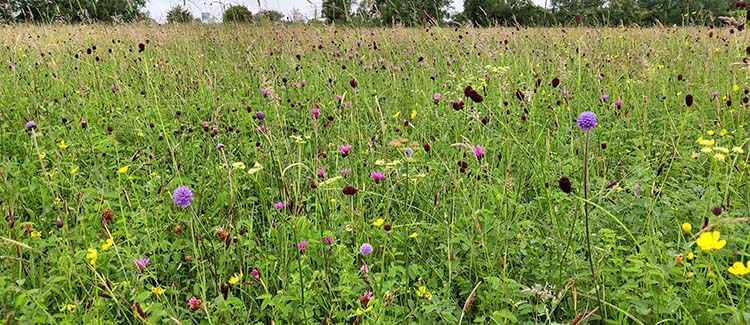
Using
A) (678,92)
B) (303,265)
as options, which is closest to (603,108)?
(678,92)

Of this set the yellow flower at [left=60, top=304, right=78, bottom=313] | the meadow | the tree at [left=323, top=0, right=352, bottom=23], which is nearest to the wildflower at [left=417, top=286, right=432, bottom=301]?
the meadow

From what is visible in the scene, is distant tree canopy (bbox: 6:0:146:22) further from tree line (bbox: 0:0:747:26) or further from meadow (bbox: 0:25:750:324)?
meadow (bbox: 0:25:750:324)

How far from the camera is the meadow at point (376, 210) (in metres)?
1.28

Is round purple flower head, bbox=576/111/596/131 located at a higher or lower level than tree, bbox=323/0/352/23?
lower

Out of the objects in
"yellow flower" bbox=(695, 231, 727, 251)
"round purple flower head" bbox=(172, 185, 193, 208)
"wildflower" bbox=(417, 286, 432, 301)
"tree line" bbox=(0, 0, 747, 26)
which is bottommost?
"wildflower" bbox=(417, 286, 432, 301)

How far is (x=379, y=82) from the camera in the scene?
3.76 m

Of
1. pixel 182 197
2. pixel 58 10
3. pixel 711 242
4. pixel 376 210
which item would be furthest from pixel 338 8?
pixel 711 242

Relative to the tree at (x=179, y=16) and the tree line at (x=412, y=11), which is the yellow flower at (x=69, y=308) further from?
the tree at (x=179, y=16)

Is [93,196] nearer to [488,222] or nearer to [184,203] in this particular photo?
[184,203]

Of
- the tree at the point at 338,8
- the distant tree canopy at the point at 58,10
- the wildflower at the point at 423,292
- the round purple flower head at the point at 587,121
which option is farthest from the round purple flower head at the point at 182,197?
the tree at the point at 338,8

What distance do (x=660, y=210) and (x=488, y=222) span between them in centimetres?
Answer: 68

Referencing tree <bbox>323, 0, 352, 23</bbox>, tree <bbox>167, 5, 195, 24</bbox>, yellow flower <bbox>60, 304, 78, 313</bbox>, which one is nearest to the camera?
yellow flower <bbox>60, 304, 78, 313</bbox>

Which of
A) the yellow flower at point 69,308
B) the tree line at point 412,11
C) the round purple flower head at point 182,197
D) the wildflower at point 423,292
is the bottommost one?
the wildflower at point 423,292

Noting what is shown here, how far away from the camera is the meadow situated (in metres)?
1.28
